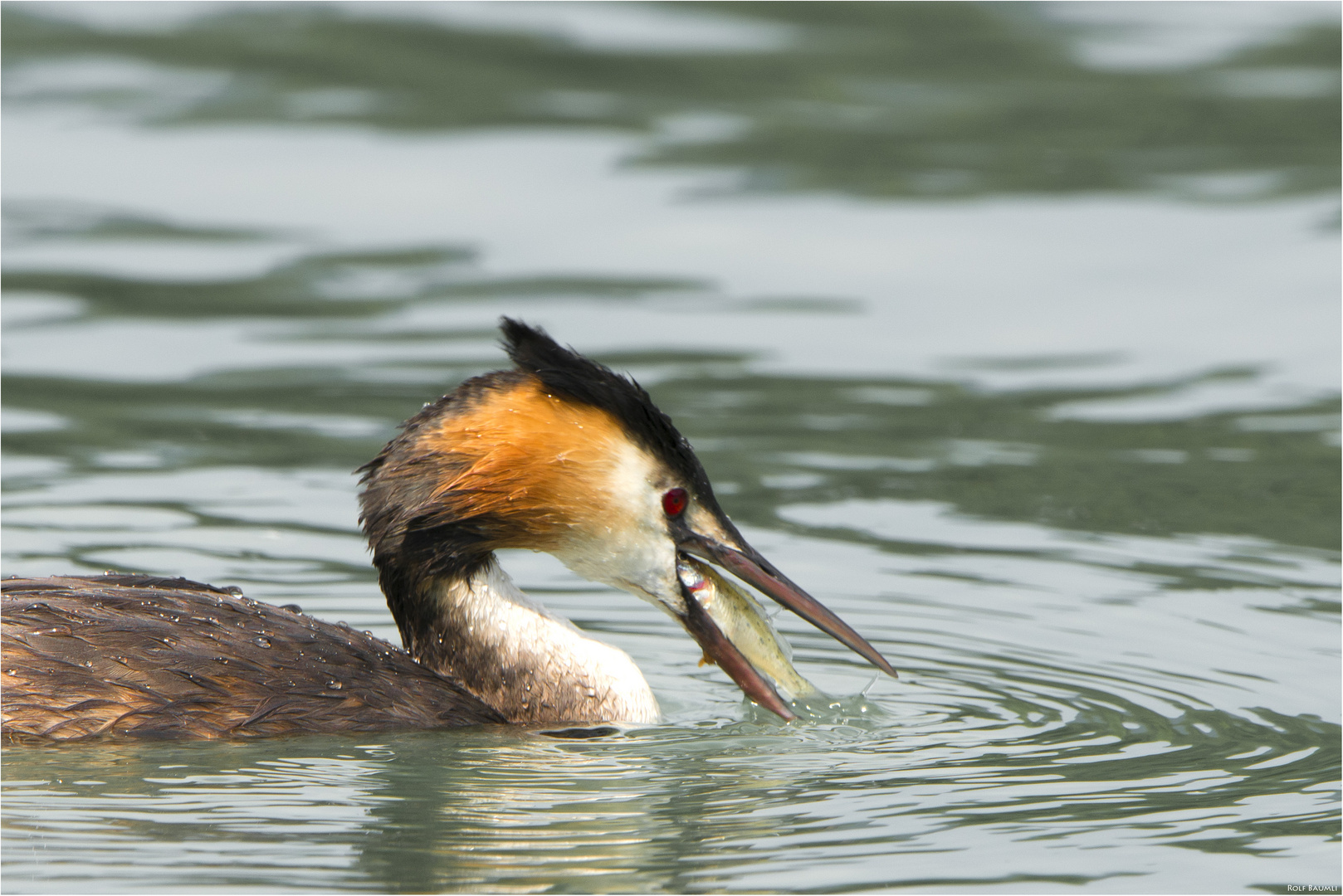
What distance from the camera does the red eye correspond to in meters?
6.55

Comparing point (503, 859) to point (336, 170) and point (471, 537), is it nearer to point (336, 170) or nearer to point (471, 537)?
point (471, 537)

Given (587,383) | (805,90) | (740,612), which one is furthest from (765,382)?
(587,383)

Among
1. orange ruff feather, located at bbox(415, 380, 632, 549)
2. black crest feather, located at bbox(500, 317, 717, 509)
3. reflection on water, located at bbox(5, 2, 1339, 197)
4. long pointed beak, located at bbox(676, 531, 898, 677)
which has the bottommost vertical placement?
long pointed beak, located at bbox(676, 531, 898, 677)

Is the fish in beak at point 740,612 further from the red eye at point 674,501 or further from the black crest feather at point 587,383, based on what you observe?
the black crest feather at point 587,383

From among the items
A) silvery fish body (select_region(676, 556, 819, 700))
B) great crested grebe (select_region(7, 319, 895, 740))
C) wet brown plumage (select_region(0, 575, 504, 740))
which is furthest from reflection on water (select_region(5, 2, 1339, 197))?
wet brown plumage (select_region(0, 575, 504, 740))

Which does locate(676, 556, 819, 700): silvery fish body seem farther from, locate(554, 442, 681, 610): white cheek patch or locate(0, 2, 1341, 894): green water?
locate(0, 2, 1341, 894): green water

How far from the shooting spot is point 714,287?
1294 cm

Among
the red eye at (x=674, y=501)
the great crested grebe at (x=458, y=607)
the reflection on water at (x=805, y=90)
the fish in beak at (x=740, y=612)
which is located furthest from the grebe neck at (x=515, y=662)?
the reflection on water at (x=805, y=90)

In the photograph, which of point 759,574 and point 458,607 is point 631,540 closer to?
point 759,574

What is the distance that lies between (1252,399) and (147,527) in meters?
5.66

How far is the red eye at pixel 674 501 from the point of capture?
6.55 metres

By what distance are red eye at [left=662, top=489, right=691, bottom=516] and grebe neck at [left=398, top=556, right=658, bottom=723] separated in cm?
51

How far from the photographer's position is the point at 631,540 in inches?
260

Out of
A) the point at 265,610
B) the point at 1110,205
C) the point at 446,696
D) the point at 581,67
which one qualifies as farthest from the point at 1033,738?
the point at 581,67
